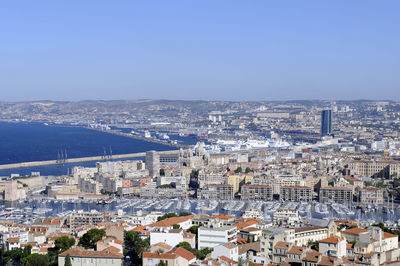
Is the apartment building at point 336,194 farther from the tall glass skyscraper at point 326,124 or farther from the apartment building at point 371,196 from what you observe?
the tall glass skyscraper at point 326,124

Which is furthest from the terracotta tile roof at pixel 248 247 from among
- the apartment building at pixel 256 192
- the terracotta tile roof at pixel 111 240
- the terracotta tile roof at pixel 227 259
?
the apartment building at pixel 256 192

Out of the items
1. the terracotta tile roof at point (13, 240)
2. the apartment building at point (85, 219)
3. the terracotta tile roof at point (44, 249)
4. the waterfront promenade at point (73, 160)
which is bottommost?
the waterfront promenade at point (73, 160)

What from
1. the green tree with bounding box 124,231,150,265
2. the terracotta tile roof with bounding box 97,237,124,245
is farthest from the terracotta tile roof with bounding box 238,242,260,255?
the terracotta tile roof with bounding box 97,237,124,245

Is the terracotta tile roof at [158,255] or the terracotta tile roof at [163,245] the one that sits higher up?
the terracotta tile roof at [158,255]

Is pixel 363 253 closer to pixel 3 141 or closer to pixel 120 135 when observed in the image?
pixel 3 141

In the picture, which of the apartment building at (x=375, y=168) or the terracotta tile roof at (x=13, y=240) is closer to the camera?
the terracotta tile roof at (x=13, y=240)

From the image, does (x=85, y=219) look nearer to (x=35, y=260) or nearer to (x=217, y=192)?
(x=35, y=260)

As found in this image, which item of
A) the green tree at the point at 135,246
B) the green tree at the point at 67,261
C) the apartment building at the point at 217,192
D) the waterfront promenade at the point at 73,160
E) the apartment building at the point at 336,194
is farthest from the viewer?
the waterfront promenade at the point at 73,160
